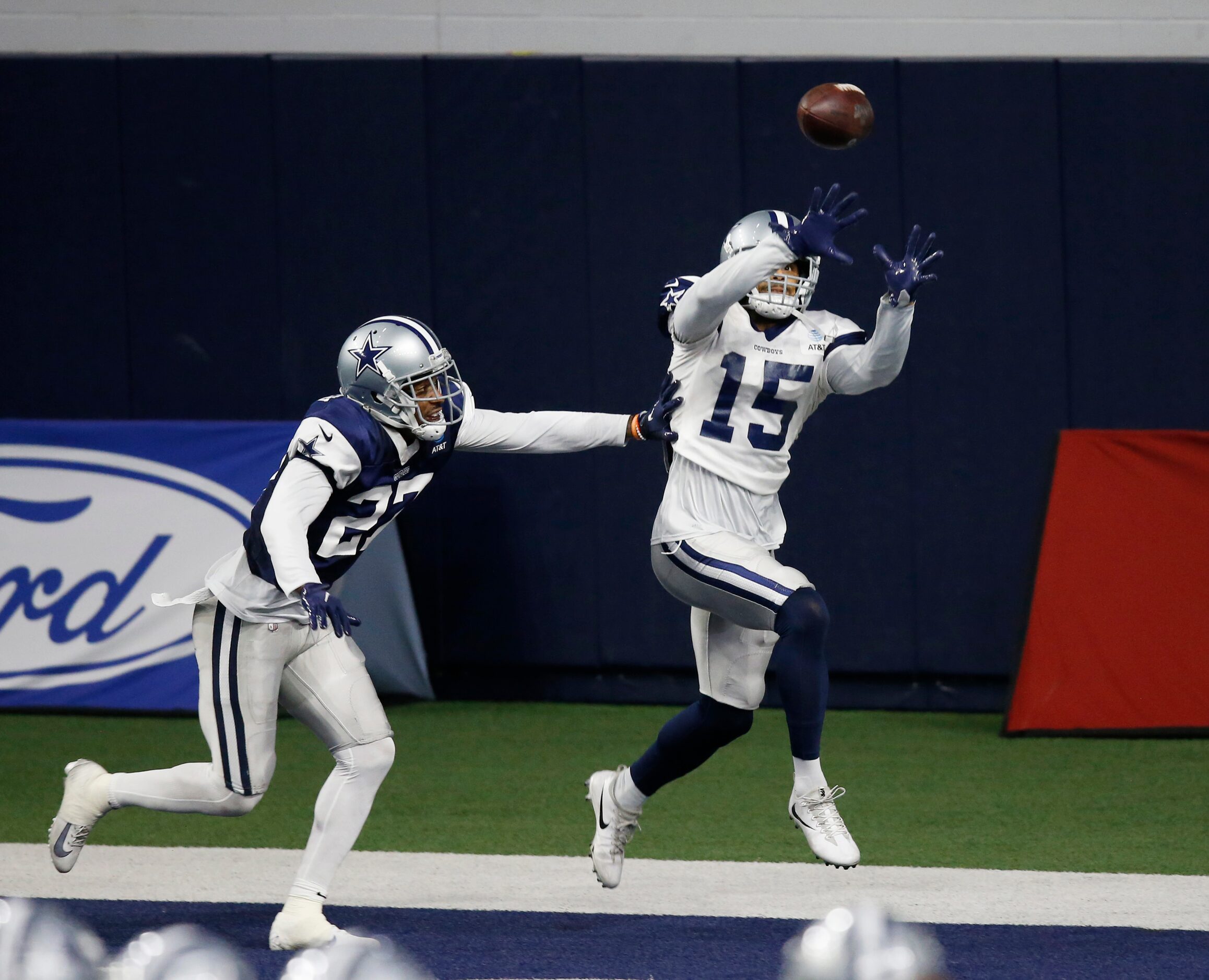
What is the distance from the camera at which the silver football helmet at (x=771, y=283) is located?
15.4ft

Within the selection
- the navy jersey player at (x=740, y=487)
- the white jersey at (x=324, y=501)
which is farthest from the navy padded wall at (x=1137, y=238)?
the white jersey at (x=324, y=501)

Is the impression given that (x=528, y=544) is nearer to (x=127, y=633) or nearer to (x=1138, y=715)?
(x=127, y=633)

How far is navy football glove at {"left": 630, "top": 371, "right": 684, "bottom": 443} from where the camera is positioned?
4562 millimetres

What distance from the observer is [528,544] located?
28.3 ft

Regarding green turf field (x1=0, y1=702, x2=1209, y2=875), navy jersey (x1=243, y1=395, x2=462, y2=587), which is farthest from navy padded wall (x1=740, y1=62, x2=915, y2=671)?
navy jersey (x1=243, y1=395, x2=462, y2=587)

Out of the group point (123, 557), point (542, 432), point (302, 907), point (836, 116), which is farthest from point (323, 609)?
point (123, 557)

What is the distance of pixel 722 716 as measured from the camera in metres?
4.71

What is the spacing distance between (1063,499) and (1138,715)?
0.96 meters

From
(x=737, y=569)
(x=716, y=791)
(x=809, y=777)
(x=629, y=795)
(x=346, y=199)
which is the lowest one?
(x=716, y=791)

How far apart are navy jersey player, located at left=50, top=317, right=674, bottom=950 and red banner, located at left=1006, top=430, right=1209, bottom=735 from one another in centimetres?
365

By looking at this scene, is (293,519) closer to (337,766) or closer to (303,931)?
(337,766)

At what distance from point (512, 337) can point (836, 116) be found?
144 inches

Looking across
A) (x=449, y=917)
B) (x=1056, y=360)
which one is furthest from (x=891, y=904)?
(x=1056, y=360)

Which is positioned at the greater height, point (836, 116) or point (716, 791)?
point (836, 116)
